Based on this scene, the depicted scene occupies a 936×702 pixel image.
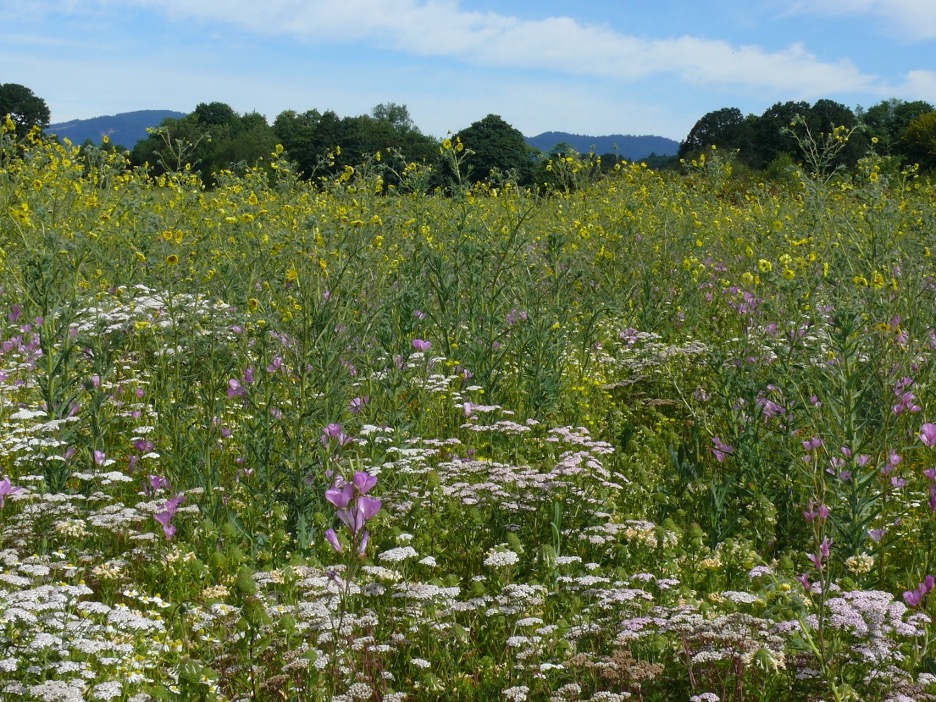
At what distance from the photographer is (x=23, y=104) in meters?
62.0

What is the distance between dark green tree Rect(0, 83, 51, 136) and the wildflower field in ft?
210

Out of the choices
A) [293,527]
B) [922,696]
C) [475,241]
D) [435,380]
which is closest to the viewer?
[922,696]

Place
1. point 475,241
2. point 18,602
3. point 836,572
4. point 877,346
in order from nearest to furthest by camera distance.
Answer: point 18,602, point 836,572, point 877,346, point 475,241

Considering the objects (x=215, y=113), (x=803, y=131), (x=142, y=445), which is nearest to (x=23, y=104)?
(x=215, y=113)

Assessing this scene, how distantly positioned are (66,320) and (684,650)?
117 inches

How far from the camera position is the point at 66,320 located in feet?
12.3

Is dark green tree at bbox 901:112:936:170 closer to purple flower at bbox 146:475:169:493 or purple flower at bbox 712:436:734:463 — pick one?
purple flower at bbox 712:436:734:463

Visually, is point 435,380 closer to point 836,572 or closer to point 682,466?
point 682,466

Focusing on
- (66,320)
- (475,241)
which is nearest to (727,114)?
(475,241)

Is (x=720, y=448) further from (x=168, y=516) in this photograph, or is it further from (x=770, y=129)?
(x=770, y=129)

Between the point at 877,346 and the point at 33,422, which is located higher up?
the point at 877,346

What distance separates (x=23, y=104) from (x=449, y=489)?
230 feet

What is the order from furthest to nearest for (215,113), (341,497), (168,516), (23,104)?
(215,113) → (23,104) → (168,516) → (341,497)

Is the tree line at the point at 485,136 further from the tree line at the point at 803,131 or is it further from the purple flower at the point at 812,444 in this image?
the purple flower at the point at 812,444
